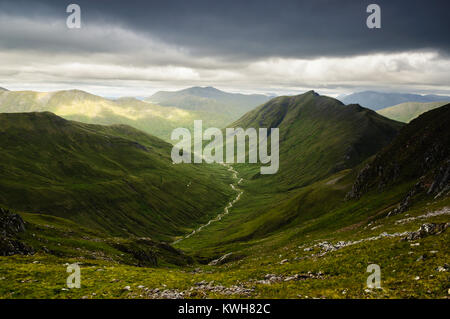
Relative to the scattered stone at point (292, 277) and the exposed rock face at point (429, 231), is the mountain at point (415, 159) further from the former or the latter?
the scattered stone at point (292, 277)

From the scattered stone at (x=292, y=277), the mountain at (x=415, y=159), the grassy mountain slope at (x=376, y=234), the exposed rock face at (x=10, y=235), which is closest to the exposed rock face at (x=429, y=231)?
the grassy mountain slope at (x=376, y=234)

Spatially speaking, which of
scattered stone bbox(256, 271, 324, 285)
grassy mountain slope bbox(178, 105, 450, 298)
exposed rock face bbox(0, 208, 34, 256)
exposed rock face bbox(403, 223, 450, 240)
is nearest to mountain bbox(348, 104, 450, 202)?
grassy mountain slope bbox(178, 105, 450, 298)

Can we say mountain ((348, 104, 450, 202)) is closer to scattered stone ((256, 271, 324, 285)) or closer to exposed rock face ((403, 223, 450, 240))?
exposed rock face ((403, 223, 450, 240))

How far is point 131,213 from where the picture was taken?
199 metres

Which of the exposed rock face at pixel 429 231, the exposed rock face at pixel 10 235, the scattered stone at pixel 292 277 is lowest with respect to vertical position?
the exposed rock face at pixel 10 235

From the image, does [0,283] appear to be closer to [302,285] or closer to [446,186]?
[302,285]

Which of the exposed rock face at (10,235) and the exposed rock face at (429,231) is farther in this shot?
the exposed rock face at (10,235)

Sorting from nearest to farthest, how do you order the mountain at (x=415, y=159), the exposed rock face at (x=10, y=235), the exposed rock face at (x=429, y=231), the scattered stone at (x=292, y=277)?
the scattered stone at (x=292, y=277)
the exposed rock face at (x=429, y=231)
the exposed rock face at (x=10, y=235)
the mountain at (x=415, y=159)

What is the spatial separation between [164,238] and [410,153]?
148 metres

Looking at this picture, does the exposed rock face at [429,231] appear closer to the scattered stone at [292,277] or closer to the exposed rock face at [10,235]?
the scattered stone at [292,277]

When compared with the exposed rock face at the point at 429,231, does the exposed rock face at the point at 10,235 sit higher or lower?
lower

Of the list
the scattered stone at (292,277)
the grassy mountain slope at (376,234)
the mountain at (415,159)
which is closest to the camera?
the grassy mountain slope at (376,234)

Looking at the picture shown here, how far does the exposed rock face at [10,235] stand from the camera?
42.8 m
